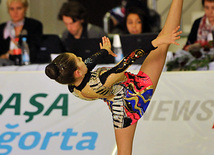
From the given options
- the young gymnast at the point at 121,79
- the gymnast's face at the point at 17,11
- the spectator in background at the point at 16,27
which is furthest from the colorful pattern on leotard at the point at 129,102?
the gymnast's face at the point at 17,11

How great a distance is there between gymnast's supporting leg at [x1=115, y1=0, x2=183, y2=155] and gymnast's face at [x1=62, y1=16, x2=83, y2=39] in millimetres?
2259

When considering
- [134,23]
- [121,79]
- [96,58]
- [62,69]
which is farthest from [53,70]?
[134,23]

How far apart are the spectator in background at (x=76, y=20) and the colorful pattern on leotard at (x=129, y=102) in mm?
2153

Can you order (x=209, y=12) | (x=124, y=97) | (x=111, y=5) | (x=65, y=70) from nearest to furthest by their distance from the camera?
(x=65, y=70), (x=124, y=97), (x=209, y=12), (x=111, y=5)

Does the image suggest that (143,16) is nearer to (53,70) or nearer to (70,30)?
(70,30)

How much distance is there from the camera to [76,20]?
18.4 feet

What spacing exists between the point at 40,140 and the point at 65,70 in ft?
4.46

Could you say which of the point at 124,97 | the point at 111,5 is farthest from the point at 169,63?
the point at 111,5

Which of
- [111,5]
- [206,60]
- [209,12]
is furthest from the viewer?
[111,5]

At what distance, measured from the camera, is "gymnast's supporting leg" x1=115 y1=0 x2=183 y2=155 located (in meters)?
3.35

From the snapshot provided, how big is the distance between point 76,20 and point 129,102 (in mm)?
2504

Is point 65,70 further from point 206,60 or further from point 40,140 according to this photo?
point 206,60

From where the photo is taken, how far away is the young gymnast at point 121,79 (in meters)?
3.05

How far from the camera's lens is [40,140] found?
416cm
